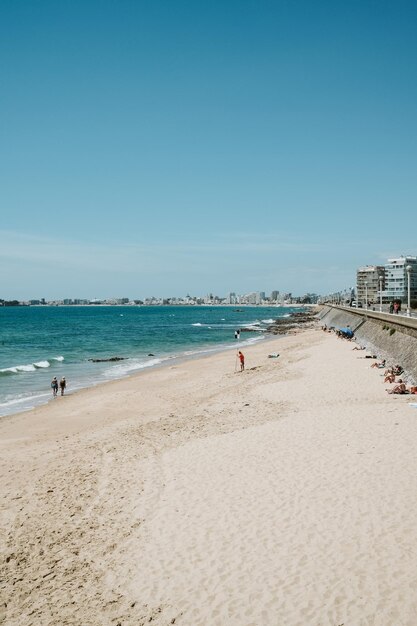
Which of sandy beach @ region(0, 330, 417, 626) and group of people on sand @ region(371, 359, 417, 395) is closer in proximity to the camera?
sandy beach @ region(0, 330, 417, 626)

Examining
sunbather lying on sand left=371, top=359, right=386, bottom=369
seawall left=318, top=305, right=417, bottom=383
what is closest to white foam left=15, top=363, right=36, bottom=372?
sunbather lying on sand left=371, top=359, right=386, bottom=369

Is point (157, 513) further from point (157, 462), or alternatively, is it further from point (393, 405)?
point (393, 405)

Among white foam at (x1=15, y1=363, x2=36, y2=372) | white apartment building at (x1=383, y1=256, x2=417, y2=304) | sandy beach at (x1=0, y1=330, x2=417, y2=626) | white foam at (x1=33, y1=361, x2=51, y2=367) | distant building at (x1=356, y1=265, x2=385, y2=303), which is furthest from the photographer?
distant building at (x1=356, y1=265, x2=385, y2=303)

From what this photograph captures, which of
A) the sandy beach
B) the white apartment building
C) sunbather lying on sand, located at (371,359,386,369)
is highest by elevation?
the white apartment building

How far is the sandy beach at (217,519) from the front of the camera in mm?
7027

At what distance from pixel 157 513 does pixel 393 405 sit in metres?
11.6

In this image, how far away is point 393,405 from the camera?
1797 centimetres

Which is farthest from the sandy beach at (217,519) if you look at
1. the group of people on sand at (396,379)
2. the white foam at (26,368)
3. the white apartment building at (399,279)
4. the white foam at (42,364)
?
the white apartment building at (399,279)

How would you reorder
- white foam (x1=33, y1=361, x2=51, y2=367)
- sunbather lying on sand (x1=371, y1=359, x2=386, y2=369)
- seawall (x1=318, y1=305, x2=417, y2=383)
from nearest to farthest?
seawall (x1=318, y1=305, x2=417, y2=383) < sunbather lying on sand (x1=371, y1=359, x2=386, y2=369) < white foam (x1=33, y1=361, x2=51, y2=367)

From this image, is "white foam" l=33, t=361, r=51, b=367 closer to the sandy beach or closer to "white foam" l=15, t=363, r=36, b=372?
"white foam" l=15, t=363, r=36, b=372

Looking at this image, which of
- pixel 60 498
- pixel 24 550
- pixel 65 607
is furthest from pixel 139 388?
pixel 65 607

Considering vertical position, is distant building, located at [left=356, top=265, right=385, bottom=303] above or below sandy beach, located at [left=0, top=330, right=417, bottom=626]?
above

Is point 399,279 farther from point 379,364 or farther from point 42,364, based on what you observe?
point 42,364

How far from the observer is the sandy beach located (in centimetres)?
703
